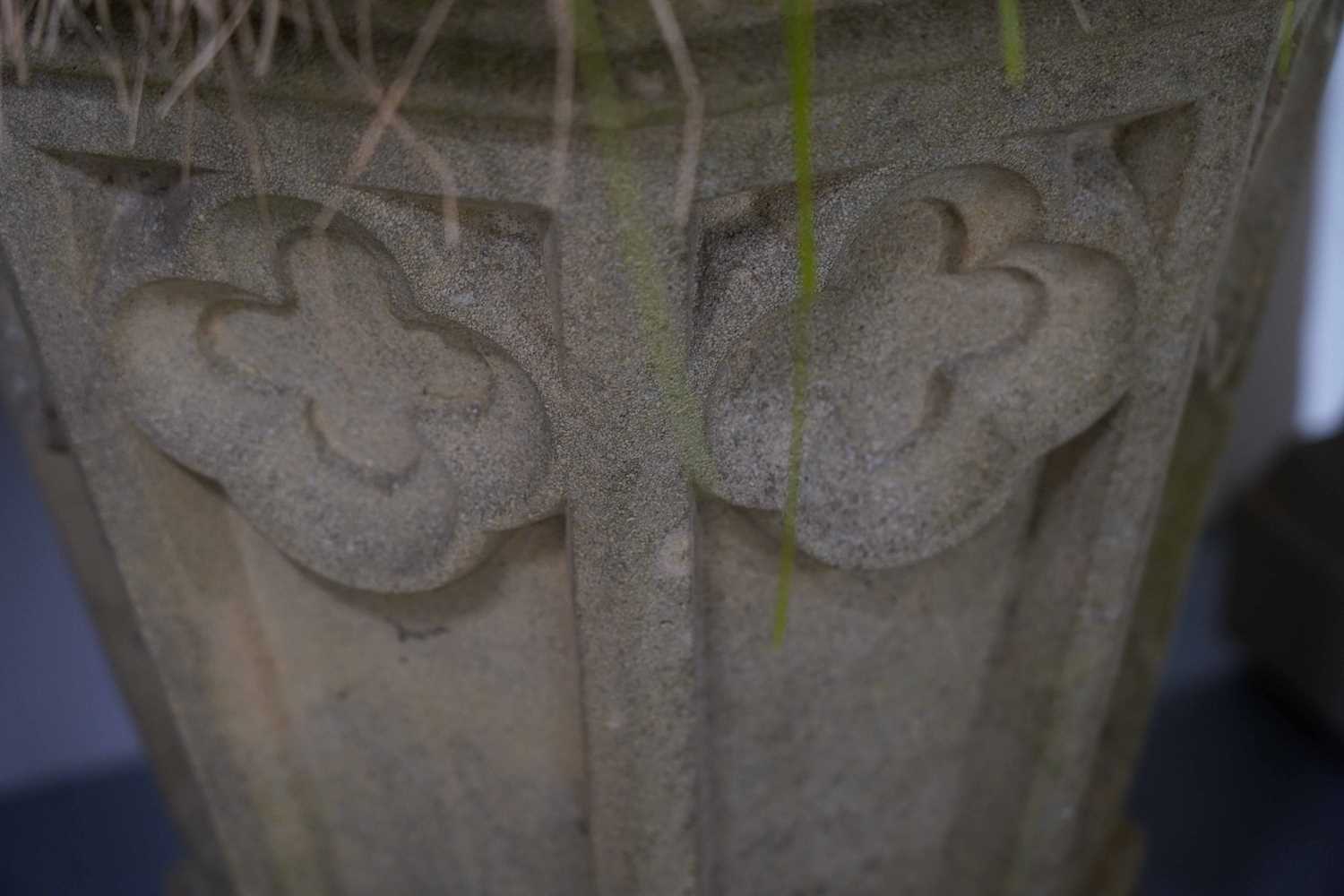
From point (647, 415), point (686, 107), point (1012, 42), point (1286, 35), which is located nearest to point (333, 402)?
point (647, 415)

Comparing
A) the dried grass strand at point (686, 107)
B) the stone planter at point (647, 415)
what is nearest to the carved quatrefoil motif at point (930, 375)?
the stone planter at point (647, 415)

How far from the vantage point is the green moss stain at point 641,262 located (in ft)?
1.97

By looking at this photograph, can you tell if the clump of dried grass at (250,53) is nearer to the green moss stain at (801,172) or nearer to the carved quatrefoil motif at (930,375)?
the green moss stain at (801,172)

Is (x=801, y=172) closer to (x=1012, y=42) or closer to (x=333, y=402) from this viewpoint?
(x=1012, y=42)

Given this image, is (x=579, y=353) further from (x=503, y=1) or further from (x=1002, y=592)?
(x=1002, y=592)

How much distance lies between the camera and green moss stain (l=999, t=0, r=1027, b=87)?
2.08 feet

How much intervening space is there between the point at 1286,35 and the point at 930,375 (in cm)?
26

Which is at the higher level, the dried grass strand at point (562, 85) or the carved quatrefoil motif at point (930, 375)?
the dried grass strand at point (562, 85)

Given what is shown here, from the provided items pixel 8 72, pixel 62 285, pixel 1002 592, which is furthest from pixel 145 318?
pixel 1002 592

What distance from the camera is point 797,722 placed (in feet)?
3.24

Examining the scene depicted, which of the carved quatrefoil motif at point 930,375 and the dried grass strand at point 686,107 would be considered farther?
the carved quatrefoil motif at point 930,375

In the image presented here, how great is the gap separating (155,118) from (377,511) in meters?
0.27

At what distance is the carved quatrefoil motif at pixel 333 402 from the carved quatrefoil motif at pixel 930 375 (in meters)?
0.13

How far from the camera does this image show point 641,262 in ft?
2.17
